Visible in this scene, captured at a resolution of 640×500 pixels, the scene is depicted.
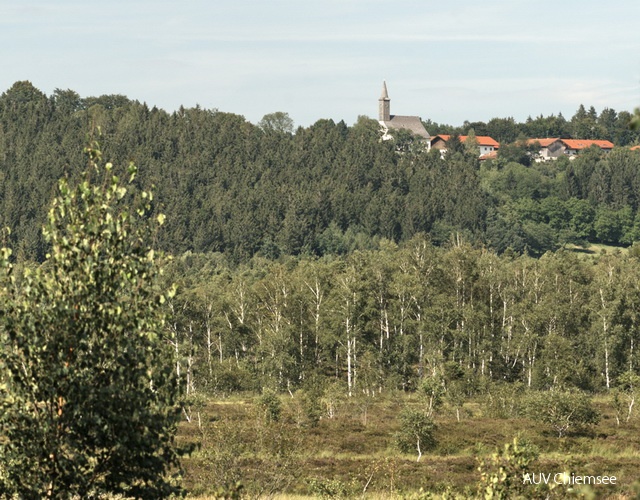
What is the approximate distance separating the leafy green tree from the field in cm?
1547

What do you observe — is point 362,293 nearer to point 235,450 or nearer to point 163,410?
point 235,450

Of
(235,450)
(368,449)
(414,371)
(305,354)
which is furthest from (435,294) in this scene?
(235,450)

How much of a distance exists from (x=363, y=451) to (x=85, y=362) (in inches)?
1538

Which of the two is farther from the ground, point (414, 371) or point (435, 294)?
point (435, 294)

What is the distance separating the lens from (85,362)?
13734mm

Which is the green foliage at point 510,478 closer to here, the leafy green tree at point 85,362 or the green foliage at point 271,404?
the leafy green tree at point 85,362

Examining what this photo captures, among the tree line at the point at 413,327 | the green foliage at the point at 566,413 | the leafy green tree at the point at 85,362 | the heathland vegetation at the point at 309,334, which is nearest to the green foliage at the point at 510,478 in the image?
the heathland vegetation at the point at 309,334

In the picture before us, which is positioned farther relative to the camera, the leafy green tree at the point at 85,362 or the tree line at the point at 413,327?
the tree line at the point at 413,327

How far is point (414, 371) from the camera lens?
288 ft

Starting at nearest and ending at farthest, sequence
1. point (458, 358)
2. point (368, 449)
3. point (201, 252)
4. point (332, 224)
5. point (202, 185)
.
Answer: point (368, 449) → point (458, 358) → point (201, 252) → point (332, 224) → point (202, 185)

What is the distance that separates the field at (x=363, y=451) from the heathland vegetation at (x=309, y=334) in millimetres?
219

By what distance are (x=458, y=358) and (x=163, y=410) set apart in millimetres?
72076

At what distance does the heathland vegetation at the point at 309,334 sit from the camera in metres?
13.9

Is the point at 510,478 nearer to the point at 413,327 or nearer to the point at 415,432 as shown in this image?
the point at 415,432
